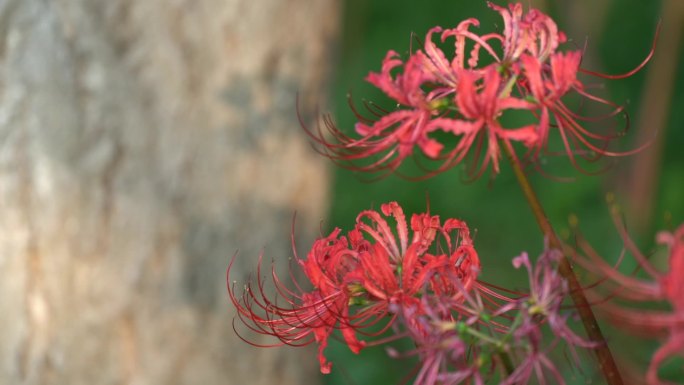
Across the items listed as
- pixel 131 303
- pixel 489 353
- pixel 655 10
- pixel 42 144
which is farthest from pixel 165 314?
pixel 655 10

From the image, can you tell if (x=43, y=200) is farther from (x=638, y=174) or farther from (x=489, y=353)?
(x=638, y=174)

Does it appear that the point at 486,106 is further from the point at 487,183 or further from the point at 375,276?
the point at 487,183

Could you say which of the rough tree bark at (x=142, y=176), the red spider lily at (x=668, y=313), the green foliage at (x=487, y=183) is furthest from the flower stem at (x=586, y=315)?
the green foliage at (x=487, y=183)

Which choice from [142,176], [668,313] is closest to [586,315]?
[668,313]

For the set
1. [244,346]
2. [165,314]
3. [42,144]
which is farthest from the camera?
[244,346]

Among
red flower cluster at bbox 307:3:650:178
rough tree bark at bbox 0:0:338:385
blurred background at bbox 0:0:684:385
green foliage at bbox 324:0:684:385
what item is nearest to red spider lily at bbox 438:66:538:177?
red flower cluster at bbox 307:3:650:178

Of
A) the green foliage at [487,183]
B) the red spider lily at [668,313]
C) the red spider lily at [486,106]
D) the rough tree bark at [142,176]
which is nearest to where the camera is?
the red spider lily at [668,313]

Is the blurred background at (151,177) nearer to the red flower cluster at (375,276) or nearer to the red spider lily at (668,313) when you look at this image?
the red flower cluster at (375,276)

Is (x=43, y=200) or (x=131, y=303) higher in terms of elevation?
(x=43, y=200)
